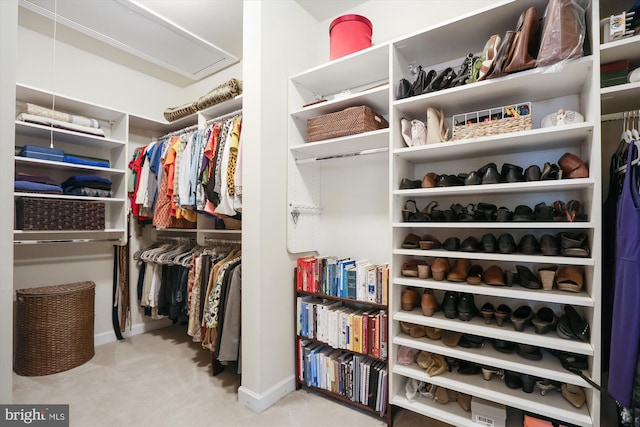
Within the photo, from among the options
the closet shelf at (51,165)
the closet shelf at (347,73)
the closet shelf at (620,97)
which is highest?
the closet shelf at (347,73)

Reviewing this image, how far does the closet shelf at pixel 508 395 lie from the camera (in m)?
1.15

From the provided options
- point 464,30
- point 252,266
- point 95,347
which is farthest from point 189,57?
point 95,347

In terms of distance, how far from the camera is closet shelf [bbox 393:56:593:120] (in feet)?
3.90

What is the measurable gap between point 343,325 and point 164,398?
1.24 meters

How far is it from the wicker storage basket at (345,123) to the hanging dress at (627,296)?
3.67 ft

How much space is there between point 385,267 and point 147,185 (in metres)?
2.21

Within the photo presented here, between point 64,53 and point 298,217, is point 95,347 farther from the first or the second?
point 64,53

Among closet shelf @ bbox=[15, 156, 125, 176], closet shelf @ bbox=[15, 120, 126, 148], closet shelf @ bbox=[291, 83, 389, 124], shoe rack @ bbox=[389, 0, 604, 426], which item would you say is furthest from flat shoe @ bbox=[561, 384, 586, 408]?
closet shelf @ bbox=[15, 120, 126, 148]

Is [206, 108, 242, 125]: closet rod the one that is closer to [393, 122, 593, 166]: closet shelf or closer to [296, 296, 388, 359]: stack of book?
[393, 122, 593, 166]: closet shelf

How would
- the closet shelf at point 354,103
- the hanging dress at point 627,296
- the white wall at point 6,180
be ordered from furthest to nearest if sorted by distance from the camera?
1. the closet shelf at point 354,103
2. the hanging dress at point 627,296
3. the white wall at point 6,180

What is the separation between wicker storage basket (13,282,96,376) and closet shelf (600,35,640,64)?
3.50 metres

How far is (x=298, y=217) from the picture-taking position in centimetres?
200

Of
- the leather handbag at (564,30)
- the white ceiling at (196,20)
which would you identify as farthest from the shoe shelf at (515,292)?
the white ceiling at (196,20)

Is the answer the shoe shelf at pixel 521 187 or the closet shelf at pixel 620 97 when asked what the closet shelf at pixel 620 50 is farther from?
the shoe shelf at pixel 521 187
